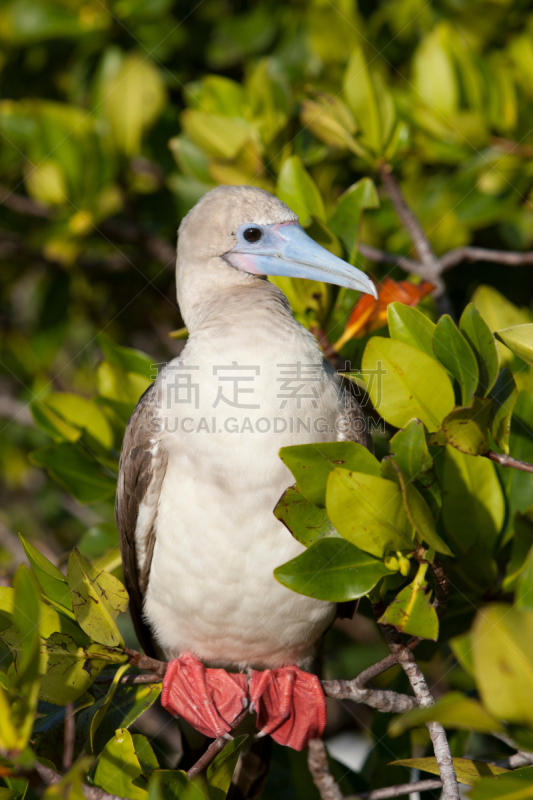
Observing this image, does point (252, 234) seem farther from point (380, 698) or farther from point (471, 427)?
point (380, 698)

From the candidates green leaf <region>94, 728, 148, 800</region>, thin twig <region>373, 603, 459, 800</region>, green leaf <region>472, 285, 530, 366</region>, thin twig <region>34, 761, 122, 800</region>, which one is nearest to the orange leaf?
green leaf <region>472, 285, 530, 366</region>

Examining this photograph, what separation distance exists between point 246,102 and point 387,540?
2485 millimetres

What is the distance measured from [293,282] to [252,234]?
Answer: 0.25m

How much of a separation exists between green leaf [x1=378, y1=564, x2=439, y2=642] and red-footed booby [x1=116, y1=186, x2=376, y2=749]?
53 cm

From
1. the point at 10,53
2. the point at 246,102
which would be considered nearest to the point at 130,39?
the point at 10,53

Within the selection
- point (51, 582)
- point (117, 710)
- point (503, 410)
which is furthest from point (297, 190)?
point (117, 710)

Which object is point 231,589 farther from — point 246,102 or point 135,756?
point 246,102

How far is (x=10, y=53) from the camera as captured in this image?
166 inches

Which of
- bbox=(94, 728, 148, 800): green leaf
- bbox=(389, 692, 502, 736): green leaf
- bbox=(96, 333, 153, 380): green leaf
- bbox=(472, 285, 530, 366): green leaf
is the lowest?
bbox=(94, 728, 148, 800): green leaf

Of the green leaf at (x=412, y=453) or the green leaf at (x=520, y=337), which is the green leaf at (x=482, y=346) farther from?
the green leaf at (x=412, y=453)

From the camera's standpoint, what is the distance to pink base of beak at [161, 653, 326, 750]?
2467 millimetres

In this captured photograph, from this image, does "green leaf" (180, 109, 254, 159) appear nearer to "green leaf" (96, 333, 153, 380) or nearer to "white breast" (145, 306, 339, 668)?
"green leaf" (96, 333, 153, 380)

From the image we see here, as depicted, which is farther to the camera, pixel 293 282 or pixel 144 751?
pixel 293 282

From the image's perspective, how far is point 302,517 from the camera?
1879mm
